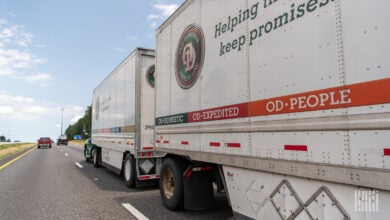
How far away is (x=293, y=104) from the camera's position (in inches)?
122

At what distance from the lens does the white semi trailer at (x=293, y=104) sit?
240 centimetres

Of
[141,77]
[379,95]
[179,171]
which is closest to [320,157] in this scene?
[379,95]

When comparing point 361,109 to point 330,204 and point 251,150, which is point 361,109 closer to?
point 330,204

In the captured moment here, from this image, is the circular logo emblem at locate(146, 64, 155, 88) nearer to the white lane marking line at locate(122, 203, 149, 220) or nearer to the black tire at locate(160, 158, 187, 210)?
the black tire at locate(160, 158, 187, 210)

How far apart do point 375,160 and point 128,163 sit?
24.0ft

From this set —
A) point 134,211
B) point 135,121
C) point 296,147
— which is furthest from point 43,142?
point 296,147

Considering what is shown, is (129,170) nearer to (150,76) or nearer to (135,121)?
(135,121)

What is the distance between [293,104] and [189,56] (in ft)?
9.18

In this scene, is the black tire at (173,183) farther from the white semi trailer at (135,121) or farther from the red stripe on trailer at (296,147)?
the red stripe on trailer at (296,147)

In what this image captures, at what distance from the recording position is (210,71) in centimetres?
472

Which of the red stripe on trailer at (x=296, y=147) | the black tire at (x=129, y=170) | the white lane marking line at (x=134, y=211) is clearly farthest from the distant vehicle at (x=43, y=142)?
the red stripe on trailer at (x=296, y=147)

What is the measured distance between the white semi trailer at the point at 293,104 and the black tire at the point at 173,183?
0.69 m

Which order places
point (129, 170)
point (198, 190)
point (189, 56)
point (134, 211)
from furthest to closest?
1. point (129, 170)
2. point (134, 211)
3. point (198, 190)
4. point (189, 56)

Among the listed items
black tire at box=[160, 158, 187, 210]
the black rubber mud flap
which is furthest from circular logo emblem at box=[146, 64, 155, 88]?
the black rubber mud flap
